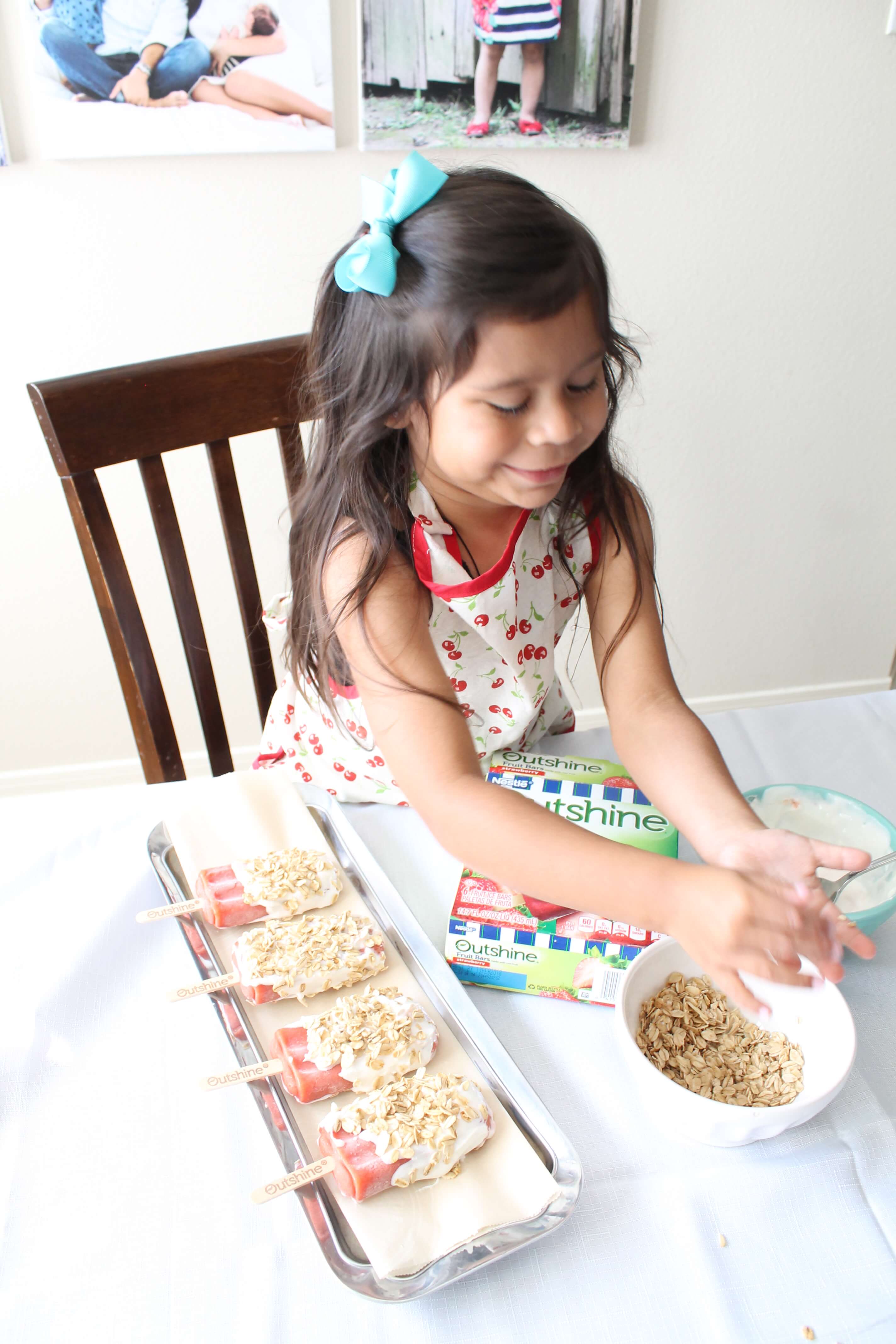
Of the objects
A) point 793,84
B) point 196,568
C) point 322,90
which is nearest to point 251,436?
point 196,568

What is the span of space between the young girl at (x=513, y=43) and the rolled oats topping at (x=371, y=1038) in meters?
1.47

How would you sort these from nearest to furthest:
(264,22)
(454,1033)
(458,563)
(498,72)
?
Result: (454,1033) < (458,563) < (264,22) < (498,72)

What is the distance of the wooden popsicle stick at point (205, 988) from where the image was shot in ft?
2.04

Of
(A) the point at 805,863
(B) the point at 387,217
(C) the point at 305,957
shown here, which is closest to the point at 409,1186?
(C) the point at 305,957

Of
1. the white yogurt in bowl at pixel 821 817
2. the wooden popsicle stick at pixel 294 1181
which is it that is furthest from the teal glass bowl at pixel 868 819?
the wooden popsicle stick at pixel 294 1181

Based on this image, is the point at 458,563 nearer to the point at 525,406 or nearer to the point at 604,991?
the point at 525,406

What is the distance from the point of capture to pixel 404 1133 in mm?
537

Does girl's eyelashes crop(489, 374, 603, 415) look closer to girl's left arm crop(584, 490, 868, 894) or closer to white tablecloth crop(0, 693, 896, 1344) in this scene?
girl's left arm crop(584, 490, 868, 894)

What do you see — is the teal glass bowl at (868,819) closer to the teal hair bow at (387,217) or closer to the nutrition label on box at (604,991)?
the nutrition label on box at (604,991)

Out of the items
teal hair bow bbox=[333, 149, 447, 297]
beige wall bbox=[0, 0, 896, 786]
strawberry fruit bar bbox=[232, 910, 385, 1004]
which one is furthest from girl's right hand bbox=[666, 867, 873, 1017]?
beige wall bbox=[0, 0, 896, 786]

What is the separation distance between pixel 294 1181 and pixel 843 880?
433 mm

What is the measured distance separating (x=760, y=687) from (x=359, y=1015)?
74.8 inches

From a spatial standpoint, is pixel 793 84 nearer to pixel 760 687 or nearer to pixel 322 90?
pixel 322 90

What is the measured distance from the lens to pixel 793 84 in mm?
1677
